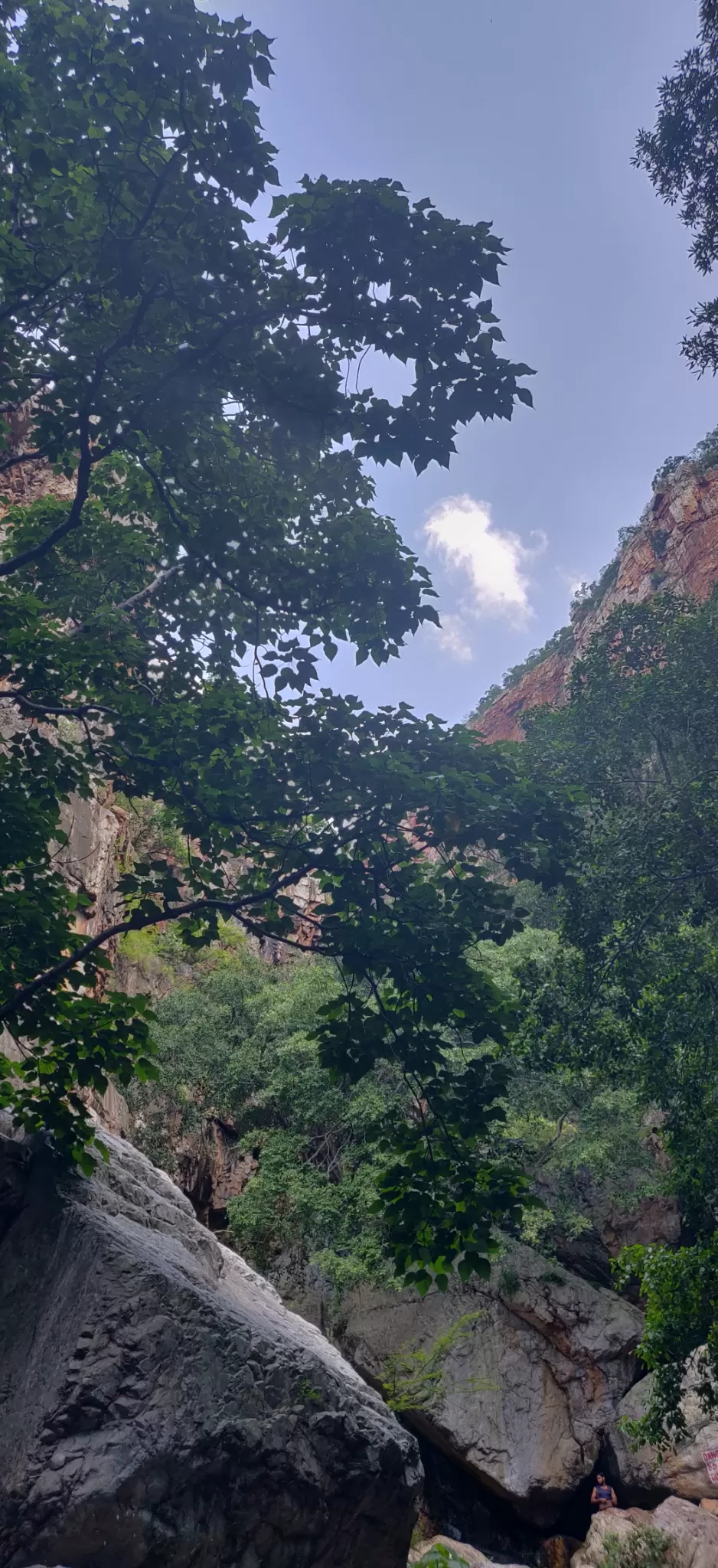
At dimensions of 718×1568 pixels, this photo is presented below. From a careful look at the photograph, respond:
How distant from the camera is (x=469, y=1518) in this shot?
1446 centimetres

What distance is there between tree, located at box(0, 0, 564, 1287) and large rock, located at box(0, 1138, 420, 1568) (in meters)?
0.60

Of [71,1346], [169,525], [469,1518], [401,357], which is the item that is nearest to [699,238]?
[401,357]

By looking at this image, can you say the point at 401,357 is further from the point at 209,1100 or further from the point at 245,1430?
the point at 209,1100

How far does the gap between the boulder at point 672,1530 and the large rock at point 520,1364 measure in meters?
1.29

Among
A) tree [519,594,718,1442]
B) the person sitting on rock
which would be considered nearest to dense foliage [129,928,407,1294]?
the person sitting on rock

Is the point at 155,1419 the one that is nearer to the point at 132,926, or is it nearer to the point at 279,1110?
the point at 132,926

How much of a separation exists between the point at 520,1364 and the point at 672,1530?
4.11 metres

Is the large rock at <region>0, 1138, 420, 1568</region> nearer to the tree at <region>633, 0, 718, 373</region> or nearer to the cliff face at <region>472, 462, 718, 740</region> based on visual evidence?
the tree at <region>633, 0, 718, 373</region>

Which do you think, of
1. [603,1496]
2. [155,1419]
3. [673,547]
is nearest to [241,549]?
[155,1419]

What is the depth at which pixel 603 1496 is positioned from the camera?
13.6 meters

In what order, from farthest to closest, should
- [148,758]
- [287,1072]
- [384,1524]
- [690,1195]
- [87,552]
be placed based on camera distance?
[287,1072], [690,1195], [87,552], [148,758], [384,1524]

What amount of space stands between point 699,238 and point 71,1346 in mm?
10924

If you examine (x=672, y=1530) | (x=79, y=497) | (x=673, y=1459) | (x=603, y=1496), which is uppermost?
(x=79, y=497)

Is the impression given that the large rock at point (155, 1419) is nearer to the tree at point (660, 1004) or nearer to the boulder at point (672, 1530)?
Answer: the tree at point (660, 1004)
